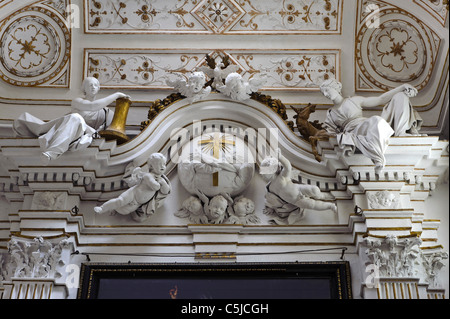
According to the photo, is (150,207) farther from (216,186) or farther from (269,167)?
(269,167)

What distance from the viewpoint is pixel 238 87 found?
383 inches

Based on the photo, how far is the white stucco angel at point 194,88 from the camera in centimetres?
971

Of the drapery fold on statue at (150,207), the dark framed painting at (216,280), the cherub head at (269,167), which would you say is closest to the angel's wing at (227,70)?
the cherub head at (269,167)

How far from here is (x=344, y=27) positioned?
36.6 ft

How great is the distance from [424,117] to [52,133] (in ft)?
15.5

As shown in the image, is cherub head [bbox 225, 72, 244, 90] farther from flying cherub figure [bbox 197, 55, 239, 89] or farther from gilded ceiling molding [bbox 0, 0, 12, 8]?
gilded ceiling molding [bbox 0, 0, 12, 8]

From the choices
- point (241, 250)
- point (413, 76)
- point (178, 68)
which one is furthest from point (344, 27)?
point (241, 250)

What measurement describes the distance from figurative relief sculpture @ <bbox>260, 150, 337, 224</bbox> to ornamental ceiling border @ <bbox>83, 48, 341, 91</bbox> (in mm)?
2272

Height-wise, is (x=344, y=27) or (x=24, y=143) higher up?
(x=344, y=27)

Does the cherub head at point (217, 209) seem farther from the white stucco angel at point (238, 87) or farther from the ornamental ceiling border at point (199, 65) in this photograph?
the ornamental ceiling border at point (199, 65)

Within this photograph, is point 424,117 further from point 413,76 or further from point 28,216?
point 28,216

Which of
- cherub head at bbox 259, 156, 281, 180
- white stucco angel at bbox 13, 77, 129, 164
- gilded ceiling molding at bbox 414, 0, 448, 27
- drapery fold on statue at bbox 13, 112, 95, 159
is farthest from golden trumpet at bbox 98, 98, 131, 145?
gilded ceiling molding at bbox 414, 0, 448, 27

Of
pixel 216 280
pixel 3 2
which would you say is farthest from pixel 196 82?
pixel 3 2
